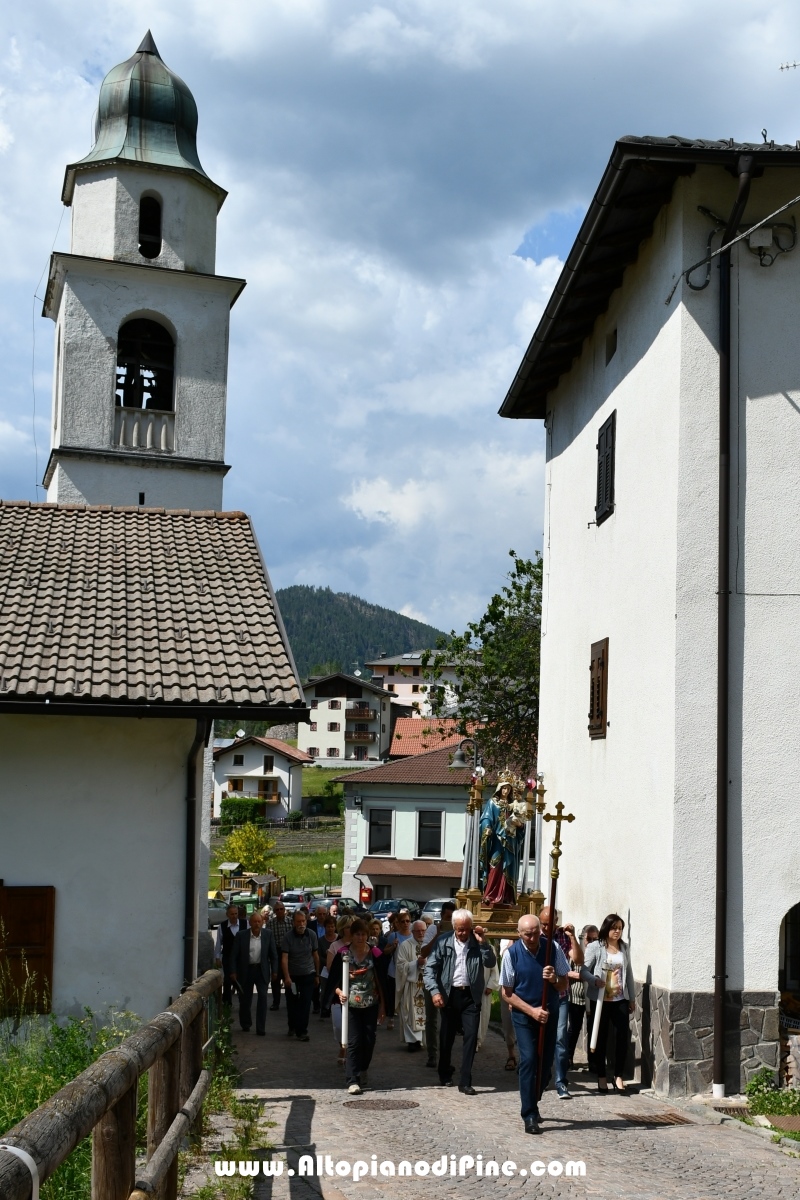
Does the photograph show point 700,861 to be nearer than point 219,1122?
No

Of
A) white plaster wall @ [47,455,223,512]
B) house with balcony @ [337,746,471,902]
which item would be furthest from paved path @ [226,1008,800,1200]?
house with balcony @ [337,746,471,902]

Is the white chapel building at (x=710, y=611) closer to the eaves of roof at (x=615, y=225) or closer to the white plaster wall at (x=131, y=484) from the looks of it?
the eaves of roof at (x=615, y=225)

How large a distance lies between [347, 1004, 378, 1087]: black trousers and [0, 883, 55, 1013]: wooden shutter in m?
2.80

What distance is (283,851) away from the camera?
3046 inches

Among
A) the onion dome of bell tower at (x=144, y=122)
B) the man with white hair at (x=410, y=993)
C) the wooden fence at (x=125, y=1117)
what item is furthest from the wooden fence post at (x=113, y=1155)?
the onion dome of bell tower at (x=144, y=122)

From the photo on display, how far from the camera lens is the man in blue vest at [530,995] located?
996 centimetres

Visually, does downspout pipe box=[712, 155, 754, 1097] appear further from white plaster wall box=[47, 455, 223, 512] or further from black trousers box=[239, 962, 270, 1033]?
white plaster wall box=[47, 455, 223, 512]

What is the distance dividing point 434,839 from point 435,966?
3914cm

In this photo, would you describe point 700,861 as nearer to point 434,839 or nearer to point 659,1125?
point 659,1125

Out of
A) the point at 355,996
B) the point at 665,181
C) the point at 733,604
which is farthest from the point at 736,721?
the point at 665,181

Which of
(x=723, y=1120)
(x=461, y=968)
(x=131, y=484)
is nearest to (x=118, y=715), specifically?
(x=461, y=968)

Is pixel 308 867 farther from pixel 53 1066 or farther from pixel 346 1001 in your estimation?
pixel 53 1066

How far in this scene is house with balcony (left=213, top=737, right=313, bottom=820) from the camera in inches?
3669

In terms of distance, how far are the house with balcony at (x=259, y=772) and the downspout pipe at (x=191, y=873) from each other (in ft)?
265
